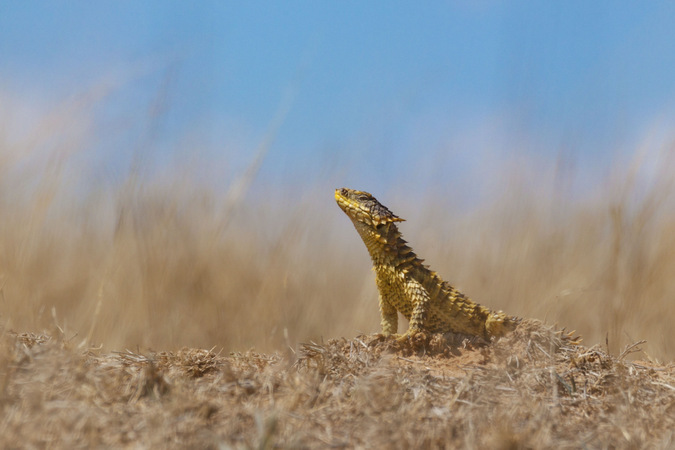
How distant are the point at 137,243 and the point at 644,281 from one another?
4857 millimetres

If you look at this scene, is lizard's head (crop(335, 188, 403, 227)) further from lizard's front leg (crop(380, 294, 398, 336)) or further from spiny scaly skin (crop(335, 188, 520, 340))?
lizard's front leg (crop(380, 294, 398, 336))

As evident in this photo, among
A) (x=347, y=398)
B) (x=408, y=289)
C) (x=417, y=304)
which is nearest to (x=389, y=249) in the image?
(x=408, y=289)

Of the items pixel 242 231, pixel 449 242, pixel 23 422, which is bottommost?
pixel 23 422

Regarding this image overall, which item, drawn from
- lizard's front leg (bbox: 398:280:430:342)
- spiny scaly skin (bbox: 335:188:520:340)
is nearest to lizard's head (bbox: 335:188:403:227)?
spiny scaly skin (bbox: 335:188:520:340)

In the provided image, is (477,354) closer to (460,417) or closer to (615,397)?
(615,397)

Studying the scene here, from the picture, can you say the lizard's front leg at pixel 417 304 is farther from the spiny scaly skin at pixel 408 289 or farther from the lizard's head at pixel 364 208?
the lizard's head at pixel 364 208

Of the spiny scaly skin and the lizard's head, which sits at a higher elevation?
the lizard's head

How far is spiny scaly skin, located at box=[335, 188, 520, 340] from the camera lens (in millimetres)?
4328

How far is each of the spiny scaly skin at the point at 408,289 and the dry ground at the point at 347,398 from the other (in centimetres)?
29

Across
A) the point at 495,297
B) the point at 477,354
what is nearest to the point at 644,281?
the point at 495,297

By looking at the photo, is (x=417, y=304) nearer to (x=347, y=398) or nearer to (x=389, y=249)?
(x=389, y=249)

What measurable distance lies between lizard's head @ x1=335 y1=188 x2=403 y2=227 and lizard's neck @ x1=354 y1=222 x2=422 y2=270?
0.06 m

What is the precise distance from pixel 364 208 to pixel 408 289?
28.7 inches

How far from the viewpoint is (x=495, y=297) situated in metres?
6.32
